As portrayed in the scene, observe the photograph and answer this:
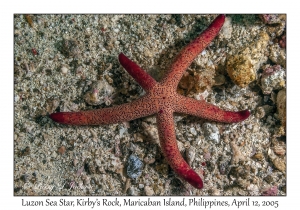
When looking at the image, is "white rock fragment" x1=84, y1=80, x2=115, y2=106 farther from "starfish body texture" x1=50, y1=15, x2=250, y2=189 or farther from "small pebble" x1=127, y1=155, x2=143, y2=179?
"small pebble" x1=127, y1=155, x2=143, y2=179

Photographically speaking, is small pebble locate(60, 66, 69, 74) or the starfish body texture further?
small pebble locate(60, 66, 69, 74)

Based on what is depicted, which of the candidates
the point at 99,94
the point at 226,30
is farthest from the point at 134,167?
the point at 226,30

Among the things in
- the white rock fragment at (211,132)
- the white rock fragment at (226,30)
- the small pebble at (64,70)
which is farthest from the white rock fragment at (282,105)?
the small pebble at (64,70)

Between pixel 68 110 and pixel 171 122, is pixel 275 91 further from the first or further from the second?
pixel 68 110

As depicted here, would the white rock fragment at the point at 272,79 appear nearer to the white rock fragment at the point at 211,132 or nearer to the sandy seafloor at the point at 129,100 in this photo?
the sandy seafloor at the point at 129,100

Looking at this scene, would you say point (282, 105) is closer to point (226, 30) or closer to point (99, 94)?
point (226, 30)

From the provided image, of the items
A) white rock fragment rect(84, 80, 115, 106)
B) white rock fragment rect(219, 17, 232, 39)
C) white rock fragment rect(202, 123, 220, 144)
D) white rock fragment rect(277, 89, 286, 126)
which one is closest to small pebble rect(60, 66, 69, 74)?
white rock fragment rect(84, 80, 115, 106)
